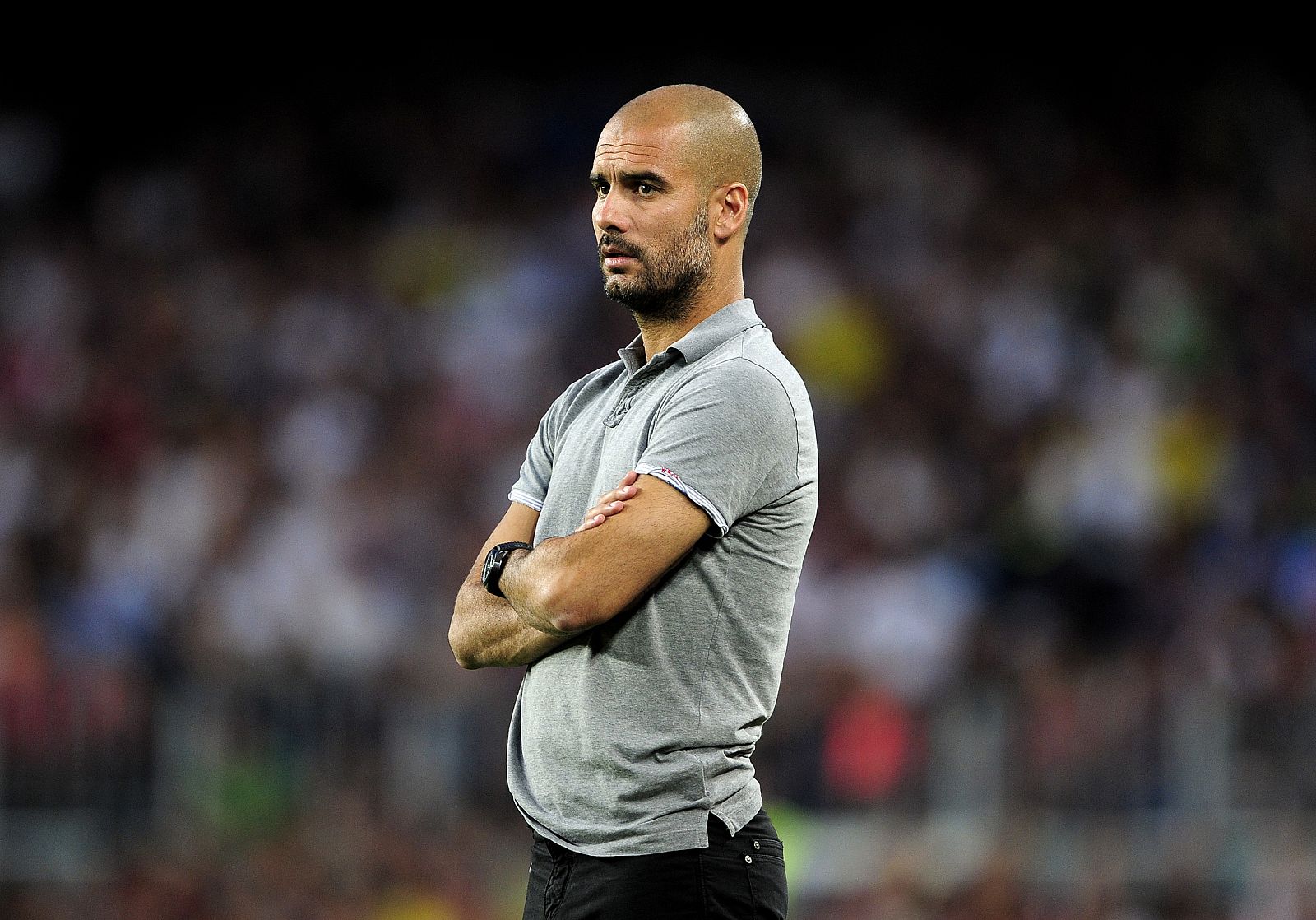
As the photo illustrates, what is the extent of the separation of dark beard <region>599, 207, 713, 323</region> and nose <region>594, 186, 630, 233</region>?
0.02 meters

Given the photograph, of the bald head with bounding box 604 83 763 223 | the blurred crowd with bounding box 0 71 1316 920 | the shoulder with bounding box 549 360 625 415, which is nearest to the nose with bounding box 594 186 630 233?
the bald head with bounding box 604 83 763 223

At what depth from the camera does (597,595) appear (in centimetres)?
282

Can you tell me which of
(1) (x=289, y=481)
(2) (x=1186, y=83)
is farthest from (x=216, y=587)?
(2) (x=1186, y=83)

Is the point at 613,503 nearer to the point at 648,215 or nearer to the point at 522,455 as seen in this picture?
the point at 648,215

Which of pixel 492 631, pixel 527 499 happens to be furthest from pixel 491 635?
pixel 527 499

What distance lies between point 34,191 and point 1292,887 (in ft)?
34.6

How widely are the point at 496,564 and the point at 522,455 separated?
7.29 metres

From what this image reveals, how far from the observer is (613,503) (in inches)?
113

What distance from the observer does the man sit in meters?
2.86

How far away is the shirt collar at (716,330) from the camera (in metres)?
3.08

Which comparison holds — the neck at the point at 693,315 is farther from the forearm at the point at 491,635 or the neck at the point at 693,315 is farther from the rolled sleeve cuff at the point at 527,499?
the forearm at the point at 491,635

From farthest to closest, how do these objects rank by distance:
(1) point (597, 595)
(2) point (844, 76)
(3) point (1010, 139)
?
1. (2) point (844, 76)
2. (3) point (1010, 139)
3. (1) point (597, 595)

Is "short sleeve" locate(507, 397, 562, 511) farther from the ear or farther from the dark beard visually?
the ear

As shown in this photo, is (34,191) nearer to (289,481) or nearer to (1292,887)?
(289,481)
